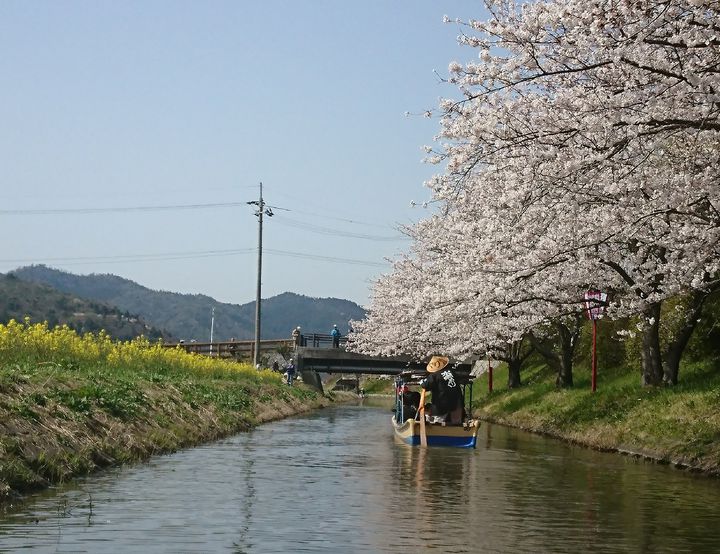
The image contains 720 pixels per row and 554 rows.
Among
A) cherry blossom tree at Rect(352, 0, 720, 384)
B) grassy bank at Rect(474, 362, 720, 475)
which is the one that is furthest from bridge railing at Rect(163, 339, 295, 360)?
cherry blossom tree at Rect(352, 0, 720, 384)

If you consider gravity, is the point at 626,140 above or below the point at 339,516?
above

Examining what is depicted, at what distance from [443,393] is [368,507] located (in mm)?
13334

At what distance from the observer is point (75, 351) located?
28.8 metres

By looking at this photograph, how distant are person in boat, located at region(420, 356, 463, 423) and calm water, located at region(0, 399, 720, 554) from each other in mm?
3756

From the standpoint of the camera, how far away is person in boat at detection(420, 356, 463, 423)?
2875 cm

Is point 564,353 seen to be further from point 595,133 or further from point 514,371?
point 595,133

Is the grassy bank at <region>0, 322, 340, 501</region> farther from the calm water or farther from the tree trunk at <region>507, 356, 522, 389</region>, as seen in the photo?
the tree trunk at <region>507, 356, 522, 389</region>

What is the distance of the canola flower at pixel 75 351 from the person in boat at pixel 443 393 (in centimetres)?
905

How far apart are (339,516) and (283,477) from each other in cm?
494

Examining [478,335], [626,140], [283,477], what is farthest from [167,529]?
[478,335]

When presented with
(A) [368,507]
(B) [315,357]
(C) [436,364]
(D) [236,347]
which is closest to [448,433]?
(C) [436,364]

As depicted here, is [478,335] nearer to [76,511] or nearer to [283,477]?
[283,477]

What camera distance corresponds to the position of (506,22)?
17.7 m

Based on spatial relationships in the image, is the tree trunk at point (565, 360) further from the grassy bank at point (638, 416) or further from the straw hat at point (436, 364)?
the straw hat at point (436, 364)
